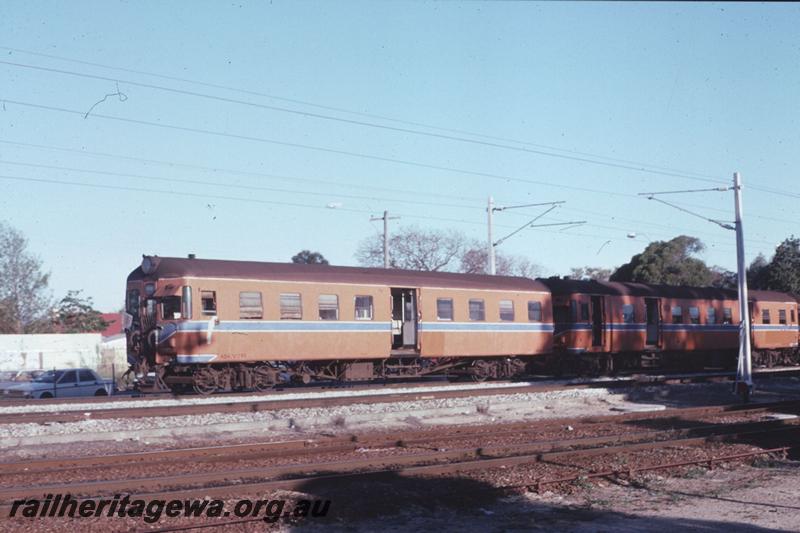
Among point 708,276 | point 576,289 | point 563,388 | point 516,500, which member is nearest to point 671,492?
point 516,500

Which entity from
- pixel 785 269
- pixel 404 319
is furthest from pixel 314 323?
pixel 785 269

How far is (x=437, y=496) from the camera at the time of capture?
10039mm

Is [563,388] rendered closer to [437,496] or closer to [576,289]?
[576,289]

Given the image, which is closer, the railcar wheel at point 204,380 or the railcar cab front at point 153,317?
the railcar cab front at point 153,317

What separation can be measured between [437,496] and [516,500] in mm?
938

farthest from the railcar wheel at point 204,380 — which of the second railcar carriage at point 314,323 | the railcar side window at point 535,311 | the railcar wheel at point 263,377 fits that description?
the railcar side window at point 535,311

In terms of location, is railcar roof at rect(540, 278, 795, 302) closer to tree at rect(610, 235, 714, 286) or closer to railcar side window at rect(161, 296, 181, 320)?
railcar side window at rect(161, 296, 181, 320)

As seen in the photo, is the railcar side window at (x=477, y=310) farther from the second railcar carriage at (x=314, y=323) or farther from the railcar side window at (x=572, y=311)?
the railcar side window at (x=572, y=311)

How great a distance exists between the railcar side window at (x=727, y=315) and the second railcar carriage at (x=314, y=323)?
11.4m

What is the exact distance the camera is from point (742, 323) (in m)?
23.5

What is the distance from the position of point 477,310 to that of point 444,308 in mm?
1378

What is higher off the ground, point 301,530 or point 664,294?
point 664,294

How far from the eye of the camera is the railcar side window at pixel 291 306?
22281 millimetres

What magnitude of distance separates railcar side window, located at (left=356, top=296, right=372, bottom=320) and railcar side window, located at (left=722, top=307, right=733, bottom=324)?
60.5ft
